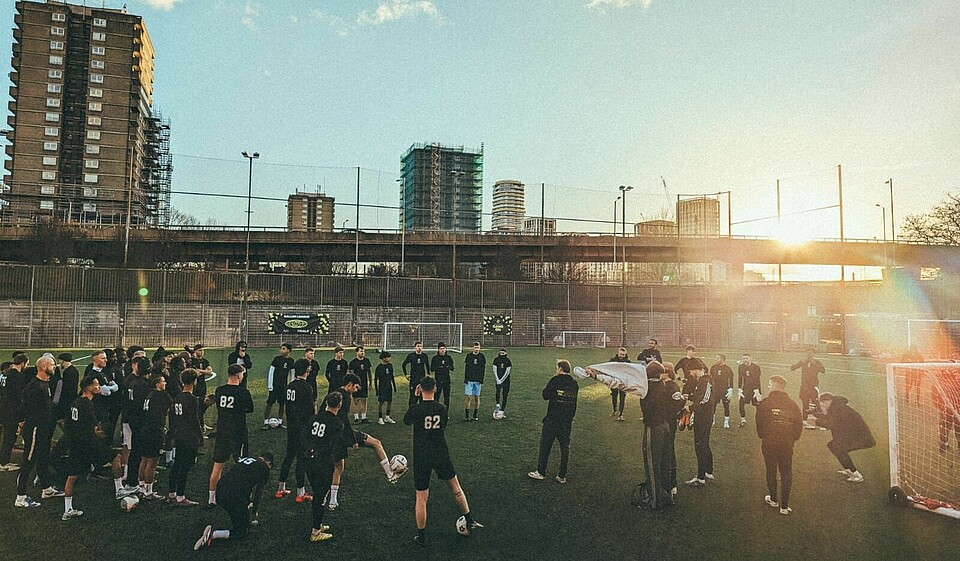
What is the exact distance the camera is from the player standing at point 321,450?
743 cm

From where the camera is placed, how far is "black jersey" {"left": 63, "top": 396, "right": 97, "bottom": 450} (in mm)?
8180

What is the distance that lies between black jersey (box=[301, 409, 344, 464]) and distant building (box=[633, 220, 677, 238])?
6615 cm

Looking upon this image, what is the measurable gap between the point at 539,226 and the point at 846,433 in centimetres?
6014

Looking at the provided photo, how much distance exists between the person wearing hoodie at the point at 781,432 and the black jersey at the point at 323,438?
661 cm

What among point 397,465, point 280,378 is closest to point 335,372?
point 280,378

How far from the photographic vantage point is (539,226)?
70.1 metres

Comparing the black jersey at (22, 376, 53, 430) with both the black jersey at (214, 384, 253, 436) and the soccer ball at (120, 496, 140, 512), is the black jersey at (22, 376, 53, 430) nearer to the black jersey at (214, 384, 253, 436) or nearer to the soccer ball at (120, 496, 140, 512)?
the soccer ball at (120, 496, 140, 512)

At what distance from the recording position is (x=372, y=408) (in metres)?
17.6

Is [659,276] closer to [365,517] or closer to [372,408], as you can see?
[372,408]

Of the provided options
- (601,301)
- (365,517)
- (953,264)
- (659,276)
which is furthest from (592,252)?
(365,517)

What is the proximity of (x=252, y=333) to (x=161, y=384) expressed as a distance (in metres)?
33.8

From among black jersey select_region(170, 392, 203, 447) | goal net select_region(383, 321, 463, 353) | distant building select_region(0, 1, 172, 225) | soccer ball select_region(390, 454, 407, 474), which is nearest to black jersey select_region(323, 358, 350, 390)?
Result: black jersey select_region(170, 392, 203, 447)

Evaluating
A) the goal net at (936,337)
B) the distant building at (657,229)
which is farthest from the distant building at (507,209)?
the goal net at (936,337)

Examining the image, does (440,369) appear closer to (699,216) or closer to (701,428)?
(701,428)
